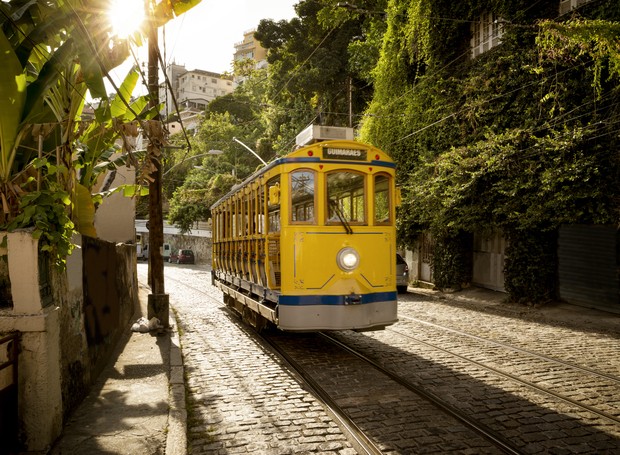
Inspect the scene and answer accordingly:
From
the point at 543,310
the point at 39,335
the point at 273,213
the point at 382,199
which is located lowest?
the point at 543,310

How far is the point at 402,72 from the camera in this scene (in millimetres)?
22047

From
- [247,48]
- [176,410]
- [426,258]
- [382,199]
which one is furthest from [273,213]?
[247,48]

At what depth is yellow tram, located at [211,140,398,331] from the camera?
28.0 feet

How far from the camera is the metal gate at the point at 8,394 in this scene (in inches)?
184

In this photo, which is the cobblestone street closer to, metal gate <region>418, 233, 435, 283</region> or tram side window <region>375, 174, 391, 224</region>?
tram side window <region>375, 174, 391, 224</region>

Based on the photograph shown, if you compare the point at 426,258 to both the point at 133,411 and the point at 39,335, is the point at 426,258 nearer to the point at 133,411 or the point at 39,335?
the point at 133,411

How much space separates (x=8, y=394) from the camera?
188 inches

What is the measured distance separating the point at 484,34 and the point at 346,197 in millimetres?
12609

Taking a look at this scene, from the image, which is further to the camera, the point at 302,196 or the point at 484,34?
the point at 484,34

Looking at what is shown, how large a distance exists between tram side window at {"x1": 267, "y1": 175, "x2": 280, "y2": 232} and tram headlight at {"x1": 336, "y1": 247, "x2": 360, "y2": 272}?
1234 mm

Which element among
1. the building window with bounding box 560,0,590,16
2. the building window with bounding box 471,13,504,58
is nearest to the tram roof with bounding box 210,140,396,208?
the building window with bounding box 560,0,590,16

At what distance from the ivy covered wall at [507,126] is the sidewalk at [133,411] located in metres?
9.54

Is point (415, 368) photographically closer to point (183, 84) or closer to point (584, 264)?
point (584, 264)

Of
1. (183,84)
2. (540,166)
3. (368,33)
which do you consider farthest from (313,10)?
(183,84)
